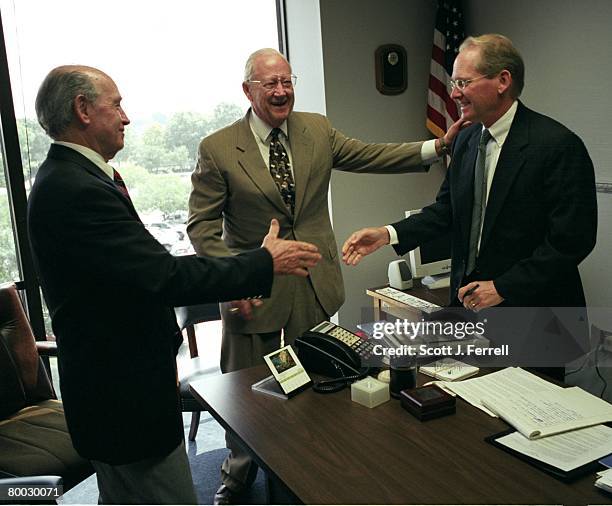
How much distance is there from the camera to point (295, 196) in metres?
2.58

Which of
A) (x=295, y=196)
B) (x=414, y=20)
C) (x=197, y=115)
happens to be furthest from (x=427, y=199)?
(x=295, y=196)

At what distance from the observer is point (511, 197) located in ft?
7.00

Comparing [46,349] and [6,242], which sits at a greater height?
[6,242]

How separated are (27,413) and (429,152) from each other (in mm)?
1980

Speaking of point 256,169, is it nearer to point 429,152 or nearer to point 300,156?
point 300,156

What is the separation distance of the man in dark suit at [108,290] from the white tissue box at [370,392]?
40cm

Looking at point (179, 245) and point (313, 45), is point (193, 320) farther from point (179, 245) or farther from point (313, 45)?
point (313, 45)

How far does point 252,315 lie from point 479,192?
3.24ft

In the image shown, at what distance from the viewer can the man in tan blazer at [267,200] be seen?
2.52 metres

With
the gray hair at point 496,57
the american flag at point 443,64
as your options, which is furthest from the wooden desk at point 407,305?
the gray hair at point 496,57

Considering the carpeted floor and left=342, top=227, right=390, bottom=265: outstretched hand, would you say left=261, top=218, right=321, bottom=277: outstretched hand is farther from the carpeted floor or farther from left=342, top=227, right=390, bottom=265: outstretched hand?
the carpeted floor

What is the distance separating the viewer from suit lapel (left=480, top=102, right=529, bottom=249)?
213 centimetres

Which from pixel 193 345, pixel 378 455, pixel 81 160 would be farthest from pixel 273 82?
pixel 193 345

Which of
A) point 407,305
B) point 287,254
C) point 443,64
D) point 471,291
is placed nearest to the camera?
point 287,254
